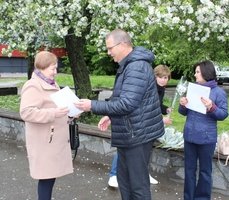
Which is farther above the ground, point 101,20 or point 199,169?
point 101,20

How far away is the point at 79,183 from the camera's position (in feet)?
19.4

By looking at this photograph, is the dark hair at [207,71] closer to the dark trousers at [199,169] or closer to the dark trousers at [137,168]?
the dark trousers at [199,169]

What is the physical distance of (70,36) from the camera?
9148mm

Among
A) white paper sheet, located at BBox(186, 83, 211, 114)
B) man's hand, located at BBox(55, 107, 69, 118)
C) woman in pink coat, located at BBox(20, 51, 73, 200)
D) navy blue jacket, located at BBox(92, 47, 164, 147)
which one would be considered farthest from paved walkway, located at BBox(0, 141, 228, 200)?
navy blue jacket, located at BBox(92, 47, 164, 147)

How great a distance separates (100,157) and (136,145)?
123 inches

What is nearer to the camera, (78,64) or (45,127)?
(45,127)

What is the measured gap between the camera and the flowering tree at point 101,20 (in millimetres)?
6332

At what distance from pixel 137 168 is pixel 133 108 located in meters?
0.59

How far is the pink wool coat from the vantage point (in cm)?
418

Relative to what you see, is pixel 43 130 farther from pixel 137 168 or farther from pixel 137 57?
pixel 137 57

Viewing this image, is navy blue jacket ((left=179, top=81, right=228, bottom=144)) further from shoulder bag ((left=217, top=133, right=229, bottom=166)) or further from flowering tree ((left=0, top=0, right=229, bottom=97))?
flowering tree ((left=0, top=0, right=229, bottom=97))

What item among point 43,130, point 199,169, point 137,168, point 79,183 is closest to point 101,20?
point 79,183

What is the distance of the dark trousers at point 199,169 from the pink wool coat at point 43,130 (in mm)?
1301

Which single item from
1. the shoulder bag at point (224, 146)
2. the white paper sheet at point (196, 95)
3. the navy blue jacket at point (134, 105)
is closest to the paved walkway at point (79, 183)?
the shoulder bag at point (224, 146)
